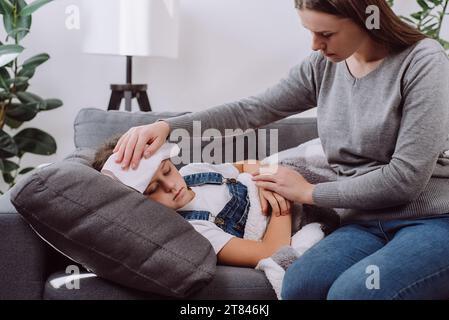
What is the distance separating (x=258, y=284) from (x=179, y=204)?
273 mm

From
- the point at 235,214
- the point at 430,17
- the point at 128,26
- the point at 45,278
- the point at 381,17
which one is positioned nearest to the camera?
the point at 381,17

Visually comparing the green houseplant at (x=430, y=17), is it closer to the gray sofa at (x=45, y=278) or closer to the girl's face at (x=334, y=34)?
the girl's face at (x=334, y=34)

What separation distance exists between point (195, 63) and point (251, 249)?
1.54 metres

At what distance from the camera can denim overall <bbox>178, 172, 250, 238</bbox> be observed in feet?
4.84

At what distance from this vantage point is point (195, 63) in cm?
278

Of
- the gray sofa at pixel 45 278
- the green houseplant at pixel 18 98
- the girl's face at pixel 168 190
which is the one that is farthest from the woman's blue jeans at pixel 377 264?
the green houseplant at pixel 18 98

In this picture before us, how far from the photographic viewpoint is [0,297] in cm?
136

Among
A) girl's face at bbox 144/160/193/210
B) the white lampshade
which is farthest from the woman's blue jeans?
the white lampshade

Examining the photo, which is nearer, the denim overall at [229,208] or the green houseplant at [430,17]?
the denim overall at [229,208]

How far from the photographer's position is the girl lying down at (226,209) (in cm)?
137

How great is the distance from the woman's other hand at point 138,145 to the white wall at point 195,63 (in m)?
1.39

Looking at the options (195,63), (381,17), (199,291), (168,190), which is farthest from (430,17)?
(199,291)

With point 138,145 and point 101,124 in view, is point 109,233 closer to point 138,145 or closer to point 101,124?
point 138,145
